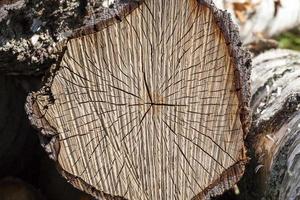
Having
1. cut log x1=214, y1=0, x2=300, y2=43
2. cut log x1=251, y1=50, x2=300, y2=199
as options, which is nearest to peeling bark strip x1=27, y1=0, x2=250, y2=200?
cut log x1=251, y1=50, x2=300, y2=199

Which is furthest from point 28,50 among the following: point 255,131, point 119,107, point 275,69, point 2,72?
point 275,69

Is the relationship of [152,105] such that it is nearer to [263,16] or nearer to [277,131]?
[277,131]

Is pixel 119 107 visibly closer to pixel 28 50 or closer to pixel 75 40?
pixel 75 40

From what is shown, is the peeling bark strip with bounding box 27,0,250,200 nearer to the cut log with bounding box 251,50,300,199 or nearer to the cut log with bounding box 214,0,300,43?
the cut log with bounding box 251,50,300,199

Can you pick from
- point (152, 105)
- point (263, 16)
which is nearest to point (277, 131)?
point (152, 105)

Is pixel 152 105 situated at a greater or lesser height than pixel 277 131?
lesser

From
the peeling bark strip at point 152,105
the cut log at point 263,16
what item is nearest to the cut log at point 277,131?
the peeling bark strip at point 152,105

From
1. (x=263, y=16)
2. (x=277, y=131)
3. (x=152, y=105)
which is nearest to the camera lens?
(x=152, y=105)

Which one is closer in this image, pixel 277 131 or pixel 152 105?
pixel 152 105
